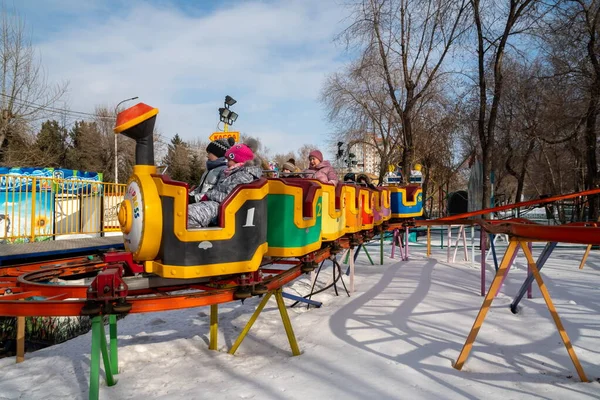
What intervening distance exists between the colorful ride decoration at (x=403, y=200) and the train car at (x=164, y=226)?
277 inches

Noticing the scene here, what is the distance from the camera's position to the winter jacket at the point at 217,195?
132 inches

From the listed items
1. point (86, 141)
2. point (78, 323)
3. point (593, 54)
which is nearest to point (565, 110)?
point (593, 54)

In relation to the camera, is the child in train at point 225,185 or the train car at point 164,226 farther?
the child in train at point 225,185

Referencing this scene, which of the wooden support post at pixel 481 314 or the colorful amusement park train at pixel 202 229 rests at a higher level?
the colorful amusement park train at pixel 202 229

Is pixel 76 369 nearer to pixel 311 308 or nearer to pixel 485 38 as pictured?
pixel 311 308

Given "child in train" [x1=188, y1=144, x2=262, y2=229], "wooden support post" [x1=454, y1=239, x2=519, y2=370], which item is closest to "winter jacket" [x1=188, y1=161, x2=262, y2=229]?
"child in train" [x1=188, y1=144, x2=262, y2=229]

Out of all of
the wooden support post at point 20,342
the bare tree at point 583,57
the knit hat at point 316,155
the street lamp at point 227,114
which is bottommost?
the wooden support post at point 20,342

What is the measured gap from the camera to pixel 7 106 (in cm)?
1619

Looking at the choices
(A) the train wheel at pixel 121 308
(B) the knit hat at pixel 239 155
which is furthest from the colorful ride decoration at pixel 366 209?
(A) the train wheel at pixel 121 308

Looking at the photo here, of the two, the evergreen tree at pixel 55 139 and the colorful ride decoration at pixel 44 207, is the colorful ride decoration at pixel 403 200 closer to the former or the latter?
the colorful ride decoration at pixel 44 207

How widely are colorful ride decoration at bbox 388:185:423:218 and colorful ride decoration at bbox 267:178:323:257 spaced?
602 cm

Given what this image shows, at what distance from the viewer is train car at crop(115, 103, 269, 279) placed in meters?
3.06

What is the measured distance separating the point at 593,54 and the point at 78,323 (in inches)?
559

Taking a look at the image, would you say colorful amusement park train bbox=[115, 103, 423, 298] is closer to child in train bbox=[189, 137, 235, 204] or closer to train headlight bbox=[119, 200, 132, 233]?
train headlight bbox=[119, 200, 132, 233]
